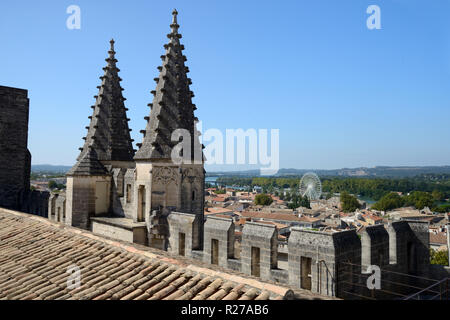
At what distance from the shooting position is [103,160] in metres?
18.3

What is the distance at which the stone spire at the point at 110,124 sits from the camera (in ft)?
60.7

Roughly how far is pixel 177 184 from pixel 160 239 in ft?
7.62

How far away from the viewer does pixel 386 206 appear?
4193 inches

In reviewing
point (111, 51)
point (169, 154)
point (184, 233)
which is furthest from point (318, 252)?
point (111, 51)

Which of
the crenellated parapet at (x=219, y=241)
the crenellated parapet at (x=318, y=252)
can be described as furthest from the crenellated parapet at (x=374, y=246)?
the crenellated parapet at (x=219, y=241)

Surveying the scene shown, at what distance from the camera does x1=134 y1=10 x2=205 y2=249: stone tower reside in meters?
13.5

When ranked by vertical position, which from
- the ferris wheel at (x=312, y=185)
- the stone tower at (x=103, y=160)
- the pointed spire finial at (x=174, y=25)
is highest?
the pointed spire finial at (x=174, y=25)

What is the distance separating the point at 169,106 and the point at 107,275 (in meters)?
9.44

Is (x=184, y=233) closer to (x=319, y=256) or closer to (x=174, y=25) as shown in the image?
(x=319, y=256)

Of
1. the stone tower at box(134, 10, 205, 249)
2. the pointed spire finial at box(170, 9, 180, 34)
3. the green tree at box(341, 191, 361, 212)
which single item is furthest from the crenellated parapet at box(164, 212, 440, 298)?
the green tree at box(341, 191, 361, 212)

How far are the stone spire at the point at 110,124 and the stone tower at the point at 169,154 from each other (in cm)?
471

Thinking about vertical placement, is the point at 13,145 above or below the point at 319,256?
above

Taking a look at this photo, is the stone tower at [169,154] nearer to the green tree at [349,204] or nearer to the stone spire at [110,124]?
the stone spire at [110,124]

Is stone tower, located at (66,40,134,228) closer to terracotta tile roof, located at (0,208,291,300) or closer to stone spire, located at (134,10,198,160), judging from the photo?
stone spire, located at (134,10,198,160)
